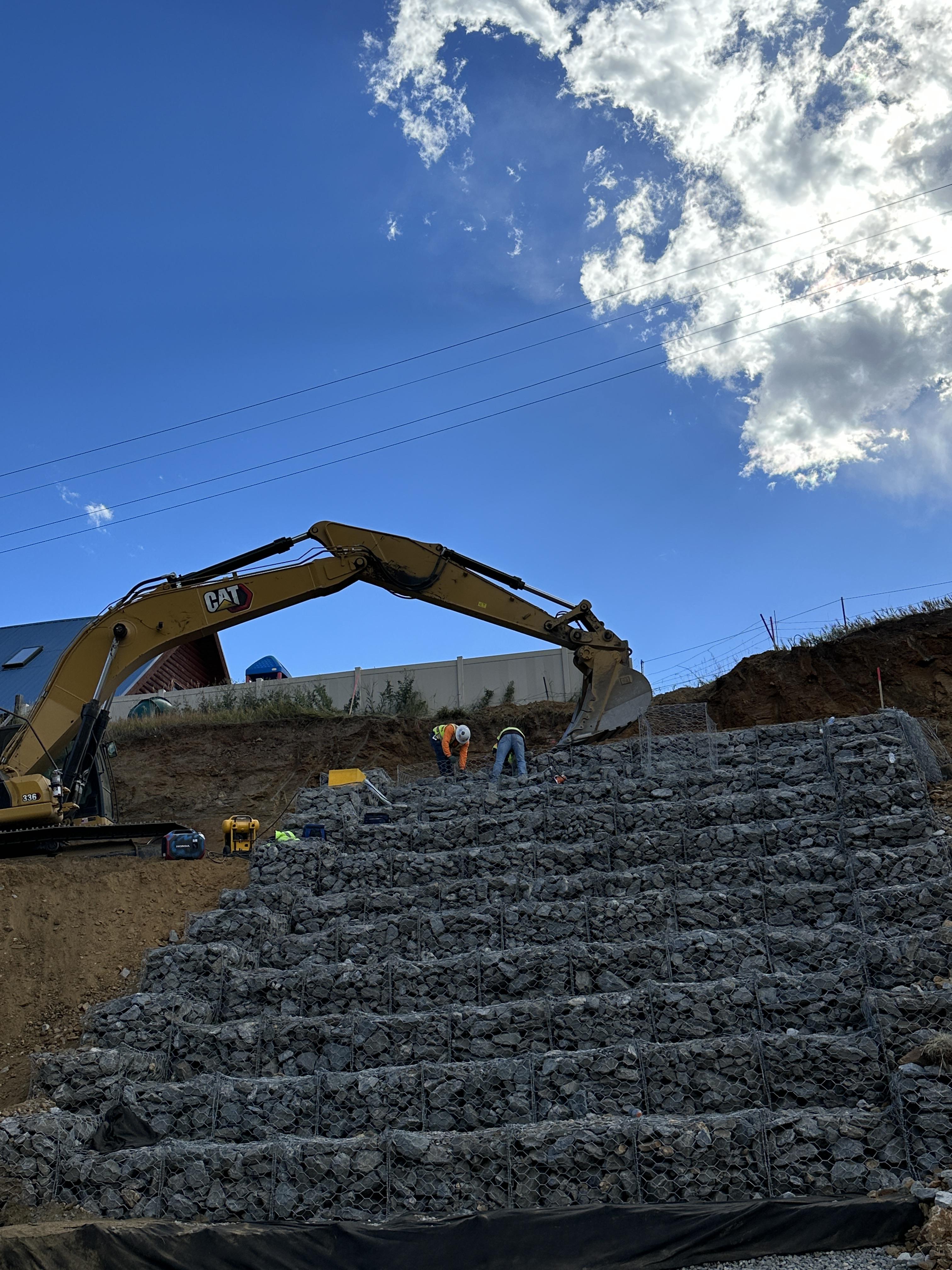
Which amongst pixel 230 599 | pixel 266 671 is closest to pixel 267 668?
pixel 266 671

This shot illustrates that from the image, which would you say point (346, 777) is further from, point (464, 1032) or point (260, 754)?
point (260, 754)

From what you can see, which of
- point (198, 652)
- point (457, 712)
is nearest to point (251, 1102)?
point (457, 712)

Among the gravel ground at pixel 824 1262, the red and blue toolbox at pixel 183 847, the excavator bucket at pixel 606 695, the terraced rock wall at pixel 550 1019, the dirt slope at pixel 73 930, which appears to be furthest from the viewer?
the excavator bucket at pixel 606 695

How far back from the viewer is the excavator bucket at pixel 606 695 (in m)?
14.7

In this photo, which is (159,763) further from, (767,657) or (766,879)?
(766,879)

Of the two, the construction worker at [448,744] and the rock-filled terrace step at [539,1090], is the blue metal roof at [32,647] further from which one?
the rock-filled terrace step at [539,1090]

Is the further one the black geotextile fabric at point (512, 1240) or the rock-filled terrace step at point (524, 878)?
the rock-filled terrace step at point (524, 878)

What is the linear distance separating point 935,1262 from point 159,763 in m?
21.2

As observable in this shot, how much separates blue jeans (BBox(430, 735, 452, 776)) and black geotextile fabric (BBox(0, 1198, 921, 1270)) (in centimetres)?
995

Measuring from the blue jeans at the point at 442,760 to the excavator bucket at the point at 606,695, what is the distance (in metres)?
2.36

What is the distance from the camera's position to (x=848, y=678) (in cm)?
2156

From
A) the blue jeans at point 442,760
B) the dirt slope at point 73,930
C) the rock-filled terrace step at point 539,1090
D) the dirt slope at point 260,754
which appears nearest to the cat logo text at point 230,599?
the dirt slope at point 73,930

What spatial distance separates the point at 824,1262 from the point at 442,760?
36.4 feet

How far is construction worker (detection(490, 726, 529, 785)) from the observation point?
593 inches
